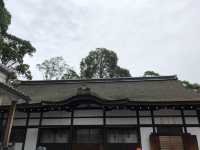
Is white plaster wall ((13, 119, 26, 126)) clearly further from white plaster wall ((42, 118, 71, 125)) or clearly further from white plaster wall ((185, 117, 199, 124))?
white plaster wall ((185, 117, 199, 124))

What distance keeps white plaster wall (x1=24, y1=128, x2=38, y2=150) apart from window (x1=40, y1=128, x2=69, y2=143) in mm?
295

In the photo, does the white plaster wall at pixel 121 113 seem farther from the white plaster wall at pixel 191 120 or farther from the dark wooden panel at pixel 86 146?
the white plaster wall at pixel 191 120

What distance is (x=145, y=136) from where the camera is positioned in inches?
331

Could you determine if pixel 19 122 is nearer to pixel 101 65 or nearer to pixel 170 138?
pixel 170 138

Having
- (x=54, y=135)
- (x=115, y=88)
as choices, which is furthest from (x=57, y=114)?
(x=115, y=88)

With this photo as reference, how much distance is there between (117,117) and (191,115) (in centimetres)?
304

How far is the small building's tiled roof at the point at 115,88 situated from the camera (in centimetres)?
993

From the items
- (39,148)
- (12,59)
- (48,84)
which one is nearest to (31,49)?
(12,59)

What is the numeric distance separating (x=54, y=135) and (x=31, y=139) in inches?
39.4

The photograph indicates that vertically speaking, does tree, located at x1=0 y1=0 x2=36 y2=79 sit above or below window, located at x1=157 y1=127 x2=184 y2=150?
above

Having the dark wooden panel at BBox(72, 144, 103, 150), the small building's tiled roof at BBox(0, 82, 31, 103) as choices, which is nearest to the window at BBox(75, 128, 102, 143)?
the dark wooden panel at BBox(72, 144, 103, 150)

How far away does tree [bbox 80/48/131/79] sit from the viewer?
2875cm

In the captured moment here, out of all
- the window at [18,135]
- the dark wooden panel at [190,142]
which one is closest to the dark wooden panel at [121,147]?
the dark wooden panel at [190,142]

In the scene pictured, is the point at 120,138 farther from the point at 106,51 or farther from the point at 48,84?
the point at 106,51
